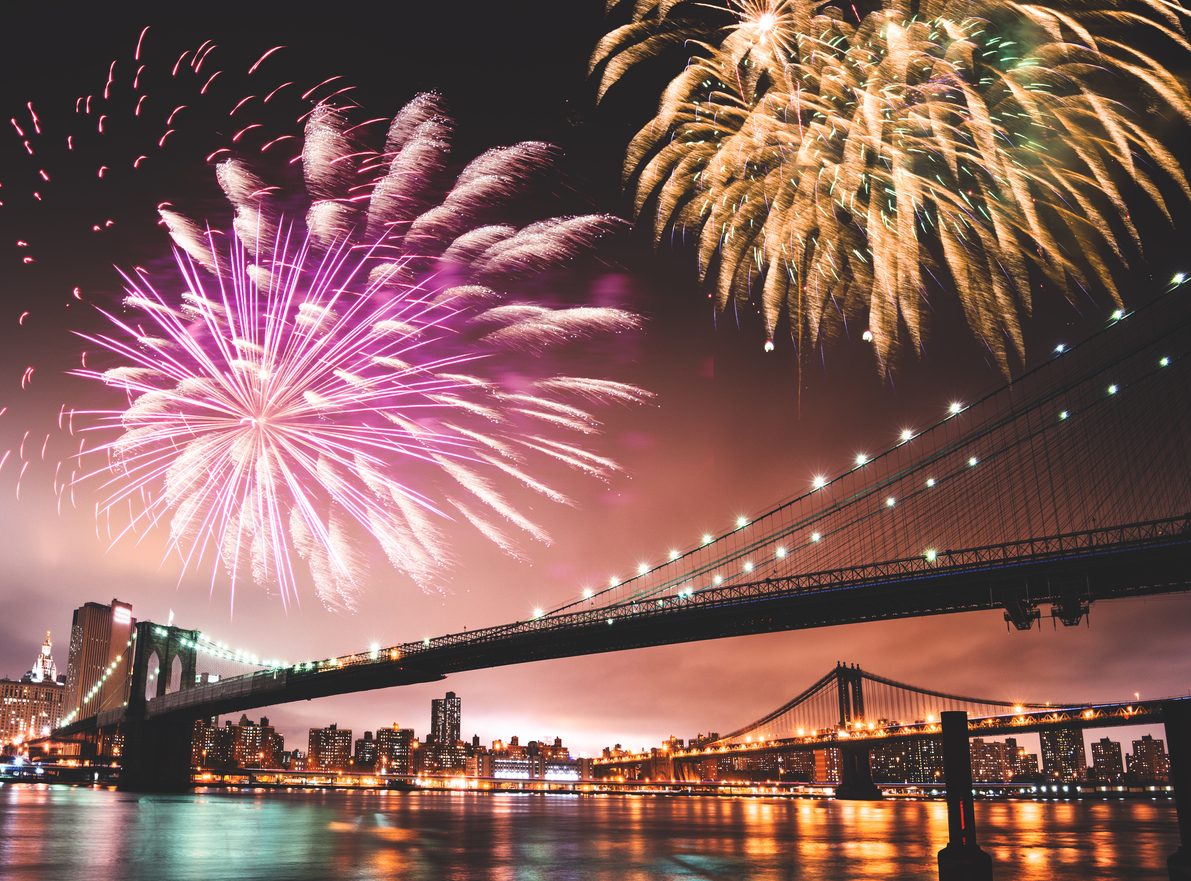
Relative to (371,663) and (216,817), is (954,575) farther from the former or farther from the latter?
(371,663)

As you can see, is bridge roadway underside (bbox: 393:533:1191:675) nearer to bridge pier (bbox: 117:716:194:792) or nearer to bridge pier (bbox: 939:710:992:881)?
bridge pier (bbox: 939:710:992:881)

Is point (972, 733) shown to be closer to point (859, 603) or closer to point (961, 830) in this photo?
point (859, 603)

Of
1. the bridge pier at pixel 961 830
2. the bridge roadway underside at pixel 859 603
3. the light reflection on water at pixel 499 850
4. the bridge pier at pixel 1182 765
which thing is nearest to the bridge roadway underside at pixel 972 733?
the bridge roadway underside at pixel 859 603

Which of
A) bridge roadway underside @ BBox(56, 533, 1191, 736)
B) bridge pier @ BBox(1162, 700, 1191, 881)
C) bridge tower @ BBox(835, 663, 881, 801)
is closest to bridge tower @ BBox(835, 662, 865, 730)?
bridge tower @ BBox(835, 663, 881, 801)

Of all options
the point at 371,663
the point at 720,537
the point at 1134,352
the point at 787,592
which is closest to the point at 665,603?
the point at 720,537

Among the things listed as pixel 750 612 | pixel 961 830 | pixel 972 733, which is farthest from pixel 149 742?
pixel 961 830

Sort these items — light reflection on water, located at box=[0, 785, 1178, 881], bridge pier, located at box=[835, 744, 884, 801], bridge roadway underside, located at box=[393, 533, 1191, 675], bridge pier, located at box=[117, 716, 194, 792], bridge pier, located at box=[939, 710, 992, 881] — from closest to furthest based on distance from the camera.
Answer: bridge pier, located at box=[939, 710, 992, 881] < light reflection on water, located at box=[0, 785, 1178, 881] < bridge roadway underside, located at box=[393, 533, 1191, 675] < bridge pier, located at box=[117, 716, 194, 792] < bridge pier, located at box=[835, 744, 884, 801]
